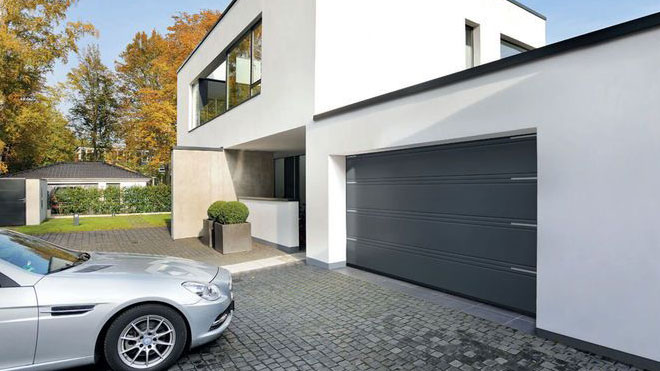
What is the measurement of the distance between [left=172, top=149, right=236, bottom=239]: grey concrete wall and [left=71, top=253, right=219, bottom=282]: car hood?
7.74 m

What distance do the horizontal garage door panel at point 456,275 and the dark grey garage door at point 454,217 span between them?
13 millimetres

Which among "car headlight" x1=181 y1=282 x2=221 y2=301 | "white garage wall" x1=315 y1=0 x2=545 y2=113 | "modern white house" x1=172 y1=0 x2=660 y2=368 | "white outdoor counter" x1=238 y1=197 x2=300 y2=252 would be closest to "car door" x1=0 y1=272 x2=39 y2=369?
"car headlight" x1=181 y1=282 x2=221 y2=301

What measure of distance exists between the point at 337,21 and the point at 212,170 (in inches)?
270

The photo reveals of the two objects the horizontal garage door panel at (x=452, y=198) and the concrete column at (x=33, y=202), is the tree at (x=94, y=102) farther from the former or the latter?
the horizontal garage door panel at (x=452, y=198)

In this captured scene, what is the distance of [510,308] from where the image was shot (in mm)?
4652

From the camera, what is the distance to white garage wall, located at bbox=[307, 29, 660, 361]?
3199mm

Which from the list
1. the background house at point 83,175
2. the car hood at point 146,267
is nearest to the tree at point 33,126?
the background house at point 83,175

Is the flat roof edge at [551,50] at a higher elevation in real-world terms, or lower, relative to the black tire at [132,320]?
higher

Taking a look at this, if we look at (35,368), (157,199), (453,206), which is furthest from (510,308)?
(157,199)

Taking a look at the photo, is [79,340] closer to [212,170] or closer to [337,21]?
[337,21]

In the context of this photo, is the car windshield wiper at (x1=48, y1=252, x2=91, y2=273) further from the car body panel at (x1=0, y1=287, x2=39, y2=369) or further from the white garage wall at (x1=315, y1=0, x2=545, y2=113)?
the white garage wall at (x1=315, y1=0, x2=545, y2=113)

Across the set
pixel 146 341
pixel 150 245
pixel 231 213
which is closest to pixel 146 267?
Answer: pixel 146 341

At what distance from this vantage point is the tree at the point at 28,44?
13.9 meters

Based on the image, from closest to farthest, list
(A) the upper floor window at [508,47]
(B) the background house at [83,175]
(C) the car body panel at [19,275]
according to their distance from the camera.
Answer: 1. (C) the car body panel at [19,275]
2. (A) the upper floor window at [508,47]
3. (B) the background house at [83,175]
